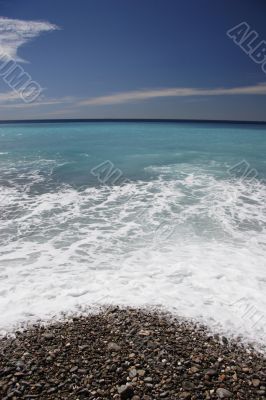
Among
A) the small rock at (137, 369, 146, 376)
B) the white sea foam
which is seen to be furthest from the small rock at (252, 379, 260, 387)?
the small rock at (137, 369, 146, 376)

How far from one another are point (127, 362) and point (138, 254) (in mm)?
4905

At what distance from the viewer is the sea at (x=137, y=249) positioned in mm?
6949

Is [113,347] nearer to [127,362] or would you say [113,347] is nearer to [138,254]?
[127,362]

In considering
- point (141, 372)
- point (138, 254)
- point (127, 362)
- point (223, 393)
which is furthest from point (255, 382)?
point (138, 254)

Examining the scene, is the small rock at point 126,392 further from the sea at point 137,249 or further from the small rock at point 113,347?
the sea at point 137,249

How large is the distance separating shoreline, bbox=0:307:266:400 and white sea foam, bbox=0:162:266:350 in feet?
2.43

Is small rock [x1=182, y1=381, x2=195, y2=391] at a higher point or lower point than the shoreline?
higher

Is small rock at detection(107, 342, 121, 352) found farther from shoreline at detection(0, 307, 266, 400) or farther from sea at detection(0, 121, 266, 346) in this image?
sea at detection(0, 121, 266, 346)

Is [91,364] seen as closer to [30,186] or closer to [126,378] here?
[126,378]

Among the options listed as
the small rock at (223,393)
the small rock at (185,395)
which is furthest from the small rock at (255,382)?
the small rock at (185,395)

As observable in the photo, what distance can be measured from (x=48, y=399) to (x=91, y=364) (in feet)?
2.69

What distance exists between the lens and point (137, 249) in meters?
10.1

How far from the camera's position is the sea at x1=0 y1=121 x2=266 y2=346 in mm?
6949

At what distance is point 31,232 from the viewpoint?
1143 cm
